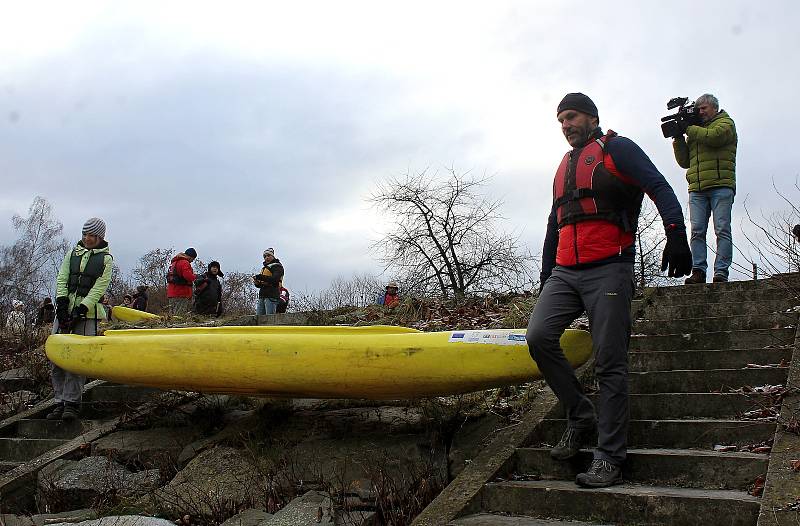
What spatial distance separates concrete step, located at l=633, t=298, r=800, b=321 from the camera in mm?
5500

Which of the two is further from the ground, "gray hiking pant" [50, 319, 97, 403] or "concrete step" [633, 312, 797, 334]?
"concrete step" [633, 312, 797, 334]

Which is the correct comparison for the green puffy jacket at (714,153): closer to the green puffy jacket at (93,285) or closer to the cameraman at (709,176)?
the cameraman at (709,176)

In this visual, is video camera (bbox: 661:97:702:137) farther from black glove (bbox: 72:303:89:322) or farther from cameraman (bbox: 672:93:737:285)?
black glove (bbox: 72:303:89:322)

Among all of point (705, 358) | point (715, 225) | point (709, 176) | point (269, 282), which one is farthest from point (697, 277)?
point (269, 282)

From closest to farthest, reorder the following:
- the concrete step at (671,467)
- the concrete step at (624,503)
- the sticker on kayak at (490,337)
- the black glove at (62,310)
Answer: the concrete step at (624,503)
the concrete step at (671,467)
the sticker on kayak at (490,337)
the black glove at (62,310)

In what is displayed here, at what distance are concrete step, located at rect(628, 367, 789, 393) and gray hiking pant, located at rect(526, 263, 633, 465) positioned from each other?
104 cm

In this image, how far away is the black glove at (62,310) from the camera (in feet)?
20.1

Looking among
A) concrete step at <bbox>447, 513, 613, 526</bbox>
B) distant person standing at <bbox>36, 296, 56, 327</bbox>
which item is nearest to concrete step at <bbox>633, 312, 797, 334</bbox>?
concrete step at <bbox>447, 513, 613, 526</bbox>

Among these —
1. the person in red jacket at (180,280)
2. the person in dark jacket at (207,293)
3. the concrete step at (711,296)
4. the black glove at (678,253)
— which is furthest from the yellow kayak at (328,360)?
the person in dark jacket at (207,293)

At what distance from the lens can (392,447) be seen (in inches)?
179

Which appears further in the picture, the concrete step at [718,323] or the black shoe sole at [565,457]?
the concrete step at [718,323]

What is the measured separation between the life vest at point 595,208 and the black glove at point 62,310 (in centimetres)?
441

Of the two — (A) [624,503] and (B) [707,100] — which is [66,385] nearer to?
(A) [624,503]

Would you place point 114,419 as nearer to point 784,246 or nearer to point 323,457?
point 323,457
